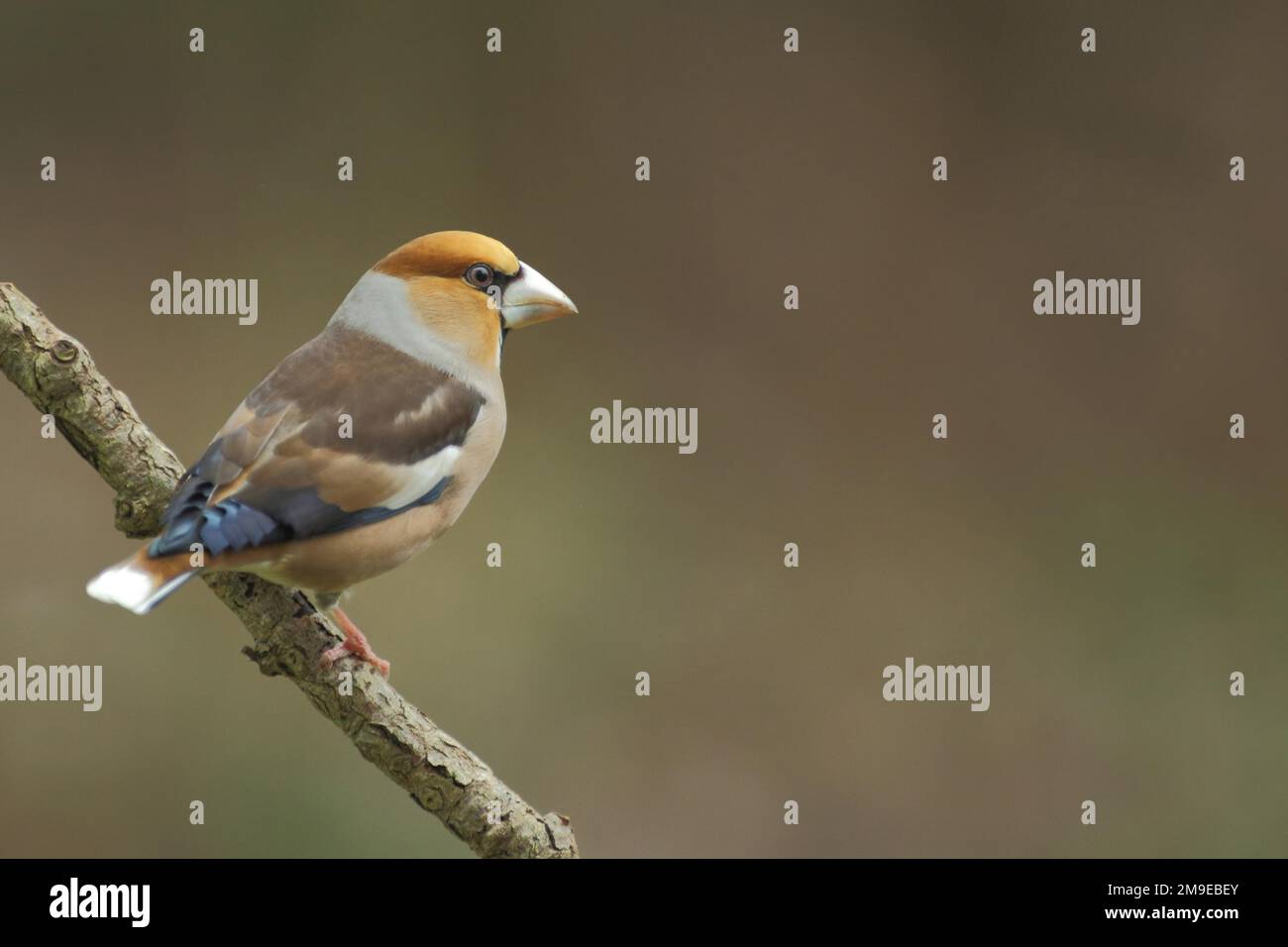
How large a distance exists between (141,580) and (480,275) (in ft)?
3.09

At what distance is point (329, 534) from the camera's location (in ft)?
7.95

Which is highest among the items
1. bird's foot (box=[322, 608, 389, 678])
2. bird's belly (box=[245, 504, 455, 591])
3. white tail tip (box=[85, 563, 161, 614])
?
bird's belly (box=[245, 504, 455, 591])

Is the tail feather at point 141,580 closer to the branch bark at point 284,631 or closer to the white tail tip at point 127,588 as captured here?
the white tail tip at point 127,588

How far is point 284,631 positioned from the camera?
101 inches

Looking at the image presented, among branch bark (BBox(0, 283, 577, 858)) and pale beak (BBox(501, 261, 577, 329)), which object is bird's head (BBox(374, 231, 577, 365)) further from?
branch bark (BBox(0, 283, 577, 858))

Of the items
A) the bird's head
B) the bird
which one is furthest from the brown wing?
the bird's head

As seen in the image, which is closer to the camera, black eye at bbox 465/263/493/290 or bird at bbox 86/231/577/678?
bird at bbox 86/231/577/678

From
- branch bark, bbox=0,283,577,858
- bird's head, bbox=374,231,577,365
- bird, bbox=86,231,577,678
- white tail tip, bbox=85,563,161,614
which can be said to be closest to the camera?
white tail tip, bbox=85,563,161,614

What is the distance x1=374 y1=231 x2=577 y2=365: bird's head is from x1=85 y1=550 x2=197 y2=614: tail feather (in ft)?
2.51

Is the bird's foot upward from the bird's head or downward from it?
downward

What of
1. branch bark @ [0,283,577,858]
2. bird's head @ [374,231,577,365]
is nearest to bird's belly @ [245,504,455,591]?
branch bark @ [0,283,577,858]

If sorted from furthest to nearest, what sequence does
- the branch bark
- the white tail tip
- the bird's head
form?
the bird's head → the branch bark → the white tail tip

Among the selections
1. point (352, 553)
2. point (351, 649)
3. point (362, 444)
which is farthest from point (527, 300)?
point (351, 649)

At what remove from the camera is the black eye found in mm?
2766
